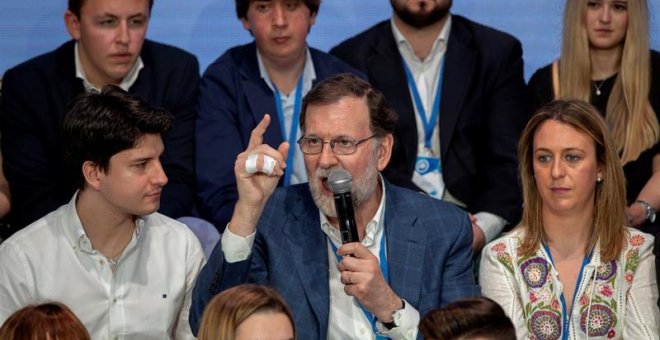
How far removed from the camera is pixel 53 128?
15.5 feet

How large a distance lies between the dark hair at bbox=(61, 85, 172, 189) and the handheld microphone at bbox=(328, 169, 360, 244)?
80 centimetres

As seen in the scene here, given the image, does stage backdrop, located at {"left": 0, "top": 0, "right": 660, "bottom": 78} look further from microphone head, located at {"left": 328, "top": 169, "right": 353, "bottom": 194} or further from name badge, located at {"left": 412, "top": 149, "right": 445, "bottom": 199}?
microphone head, located at {"left": 328, "top": 169, "right": 353, "bottom": 194}

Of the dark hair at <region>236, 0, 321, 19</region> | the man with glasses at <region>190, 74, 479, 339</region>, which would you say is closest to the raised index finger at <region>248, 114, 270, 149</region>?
the man with glasses at <region>190, 74, 479, 339</region>

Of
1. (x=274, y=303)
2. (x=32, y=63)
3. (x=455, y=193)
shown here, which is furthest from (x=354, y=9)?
(x=274, y=303)

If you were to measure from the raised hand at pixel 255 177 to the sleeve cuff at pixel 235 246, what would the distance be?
0.7 inches

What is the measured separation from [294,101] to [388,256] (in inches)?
46.7

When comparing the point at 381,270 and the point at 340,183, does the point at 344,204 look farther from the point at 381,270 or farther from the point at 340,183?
the point at 381,270

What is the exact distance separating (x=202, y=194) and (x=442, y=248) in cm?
116

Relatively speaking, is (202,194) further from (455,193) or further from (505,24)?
(505,24)

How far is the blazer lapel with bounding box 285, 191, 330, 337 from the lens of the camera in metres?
3.89

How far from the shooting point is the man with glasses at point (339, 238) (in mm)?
3795

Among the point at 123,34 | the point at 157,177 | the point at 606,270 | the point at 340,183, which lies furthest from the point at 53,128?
the point at 606,270

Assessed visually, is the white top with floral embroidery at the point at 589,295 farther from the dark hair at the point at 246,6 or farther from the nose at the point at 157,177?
the dark hair at the point at 246,6

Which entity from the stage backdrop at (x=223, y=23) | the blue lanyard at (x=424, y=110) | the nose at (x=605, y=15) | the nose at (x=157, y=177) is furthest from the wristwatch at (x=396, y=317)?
the stage backdrop at (x=223, y=23)
